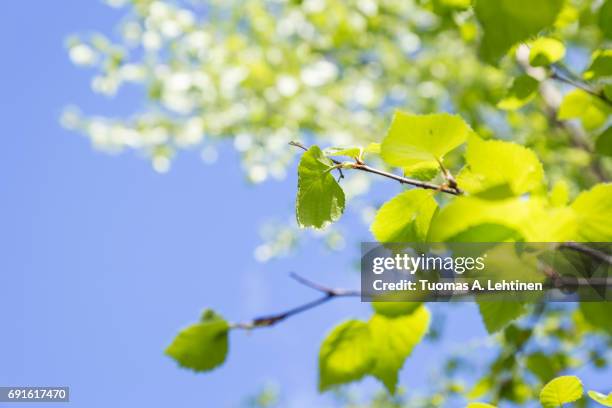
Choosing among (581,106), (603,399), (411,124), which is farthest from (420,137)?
(581,106)

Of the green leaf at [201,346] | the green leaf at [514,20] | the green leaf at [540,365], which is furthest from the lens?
the green leaf at [540,365]

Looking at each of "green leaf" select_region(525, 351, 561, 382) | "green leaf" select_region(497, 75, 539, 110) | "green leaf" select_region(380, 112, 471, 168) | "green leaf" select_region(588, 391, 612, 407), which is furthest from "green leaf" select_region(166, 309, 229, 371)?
"green leaf" select_region(525, 351, 561, 382)

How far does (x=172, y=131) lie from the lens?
382 cm

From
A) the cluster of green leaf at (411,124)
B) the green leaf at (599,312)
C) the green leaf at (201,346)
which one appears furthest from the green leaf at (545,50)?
the green leaf at (201,346)

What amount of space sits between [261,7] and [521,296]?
3845 mm

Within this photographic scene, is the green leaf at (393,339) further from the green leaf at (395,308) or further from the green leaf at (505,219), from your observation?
the green leaf at (505,219)

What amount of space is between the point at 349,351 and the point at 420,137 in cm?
28

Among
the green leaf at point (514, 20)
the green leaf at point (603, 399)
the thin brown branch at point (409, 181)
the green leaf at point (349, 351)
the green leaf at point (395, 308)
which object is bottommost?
the green leaf at point (603, 399)

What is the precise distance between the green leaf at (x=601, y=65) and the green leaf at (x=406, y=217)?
29 centimetres

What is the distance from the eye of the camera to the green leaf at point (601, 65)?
616mm

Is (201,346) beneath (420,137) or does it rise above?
beneath

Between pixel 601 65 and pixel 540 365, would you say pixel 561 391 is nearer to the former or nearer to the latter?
pixel 601 65

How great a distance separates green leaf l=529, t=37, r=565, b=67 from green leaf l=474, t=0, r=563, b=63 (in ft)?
1.27

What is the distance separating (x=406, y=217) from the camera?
549mm
